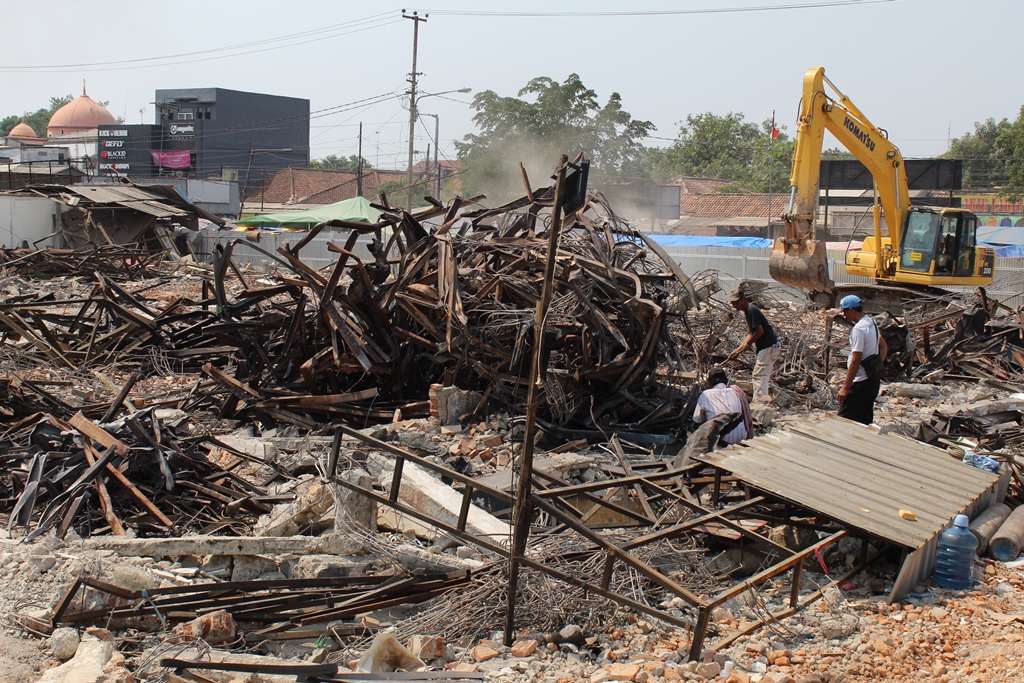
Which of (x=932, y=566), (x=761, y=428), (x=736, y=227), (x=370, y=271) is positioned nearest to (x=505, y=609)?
(x=932, y=566)

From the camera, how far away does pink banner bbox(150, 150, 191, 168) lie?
48.3 metres

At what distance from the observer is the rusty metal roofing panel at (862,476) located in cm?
512

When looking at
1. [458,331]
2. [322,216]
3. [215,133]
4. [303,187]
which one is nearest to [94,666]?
[458,331]

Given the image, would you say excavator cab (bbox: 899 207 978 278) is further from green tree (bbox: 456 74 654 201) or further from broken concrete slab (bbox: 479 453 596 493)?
green tree (bbox: 456 74 654 201)

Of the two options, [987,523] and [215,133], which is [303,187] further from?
[987,523]

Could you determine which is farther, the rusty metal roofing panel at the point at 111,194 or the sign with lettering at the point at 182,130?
the sign with lettering at the point at 182,130

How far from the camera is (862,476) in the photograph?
19.0ft

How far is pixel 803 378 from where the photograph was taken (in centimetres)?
1179

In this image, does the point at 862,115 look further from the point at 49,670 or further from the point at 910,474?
the point at 49,670

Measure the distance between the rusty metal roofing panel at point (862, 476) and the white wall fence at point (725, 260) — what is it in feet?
33.5

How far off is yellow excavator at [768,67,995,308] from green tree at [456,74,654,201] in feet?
77.3

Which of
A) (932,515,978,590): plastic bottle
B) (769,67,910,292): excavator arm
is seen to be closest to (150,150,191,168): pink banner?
(769,67,910,292): excavator arm

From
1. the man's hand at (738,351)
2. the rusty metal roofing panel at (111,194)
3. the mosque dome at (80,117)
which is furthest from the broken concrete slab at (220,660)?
the mosque dome at (80,117)

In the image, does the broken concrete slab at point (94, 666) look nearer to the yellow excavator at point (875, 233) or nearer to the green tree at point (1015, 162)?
the yellow excavator at point (875, 233)
